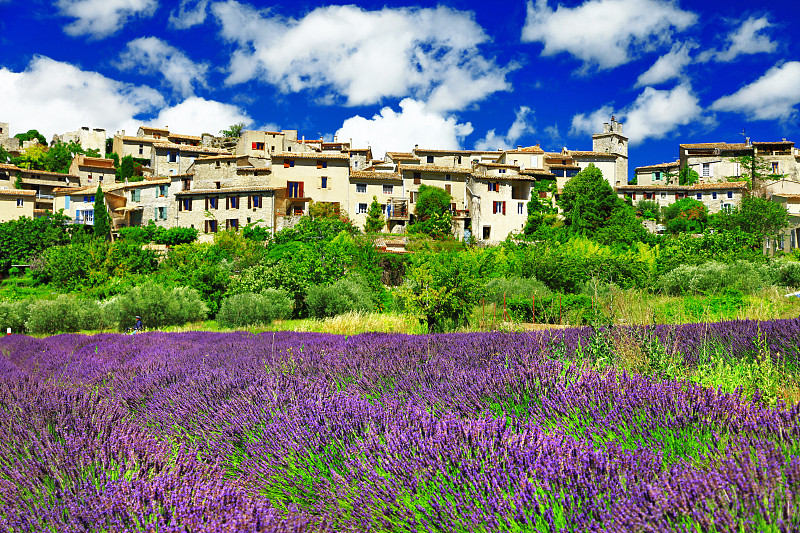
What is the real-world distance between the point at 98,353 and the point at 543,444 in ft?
25.1

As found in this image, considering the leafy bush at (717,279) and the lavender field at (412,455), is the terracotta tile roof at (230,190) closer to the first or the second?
the leafy bush at (717,279)

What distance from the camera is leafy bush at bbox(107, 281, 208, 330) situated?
64.6ft

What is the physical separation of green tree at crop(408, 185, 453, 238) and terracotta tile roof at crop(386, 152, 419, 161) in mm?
7842

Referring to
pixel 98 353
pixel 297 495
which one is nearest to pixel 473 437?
pixel 297 495

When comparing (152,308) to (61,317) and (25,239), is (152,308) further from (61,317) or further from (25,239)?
(25,239)

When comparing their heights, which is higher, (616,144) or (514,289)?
(616,144)

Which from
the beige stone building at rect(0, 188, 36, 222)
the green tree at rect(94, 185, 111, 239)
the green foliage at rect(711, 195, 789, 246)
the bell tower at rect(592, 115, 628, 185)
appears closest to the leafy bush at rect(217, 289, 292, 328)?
the green tree at rect(94, 185, 111, 239)

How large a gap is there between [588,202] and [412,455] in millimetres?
49072

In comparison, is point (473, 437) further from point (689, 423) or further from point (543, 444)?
point (689, 423)

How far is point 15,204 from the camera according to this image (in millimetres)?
55969

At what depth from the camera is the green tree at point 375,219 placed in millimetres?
49656

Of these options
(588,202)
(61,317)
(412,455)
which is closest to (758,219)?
(588,202)

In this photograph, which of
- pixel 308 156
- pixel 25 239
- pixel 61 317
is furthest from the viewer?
pixel 308 156

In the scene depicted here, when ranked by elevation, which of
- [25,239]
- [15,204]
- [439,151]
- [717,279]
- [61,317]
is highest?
[439,151]
